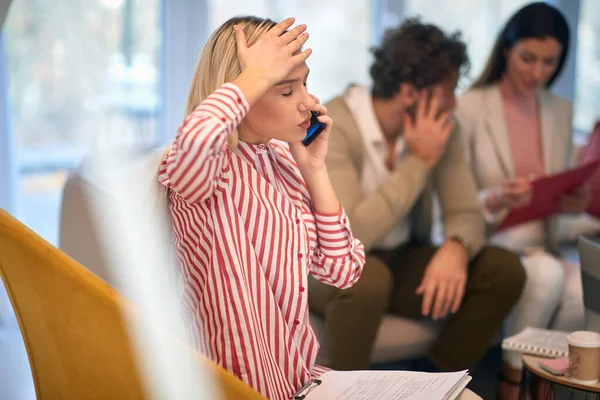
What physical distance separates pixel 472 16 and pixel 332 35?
0.72 metres

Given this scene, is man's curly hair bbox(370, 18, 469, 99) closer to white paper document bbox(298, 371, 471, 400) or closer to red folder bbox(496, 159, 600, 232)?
red folder bbox(496, 159, 600, 232)

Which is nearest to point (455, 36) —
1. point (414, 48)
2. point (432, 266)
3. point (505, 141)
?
point (414, 48)

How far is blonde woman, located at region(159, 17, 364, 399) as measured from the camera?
112cm

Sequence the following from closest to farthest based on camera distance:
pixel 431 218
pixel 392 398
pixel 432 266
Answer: pixel 392 398, pixel 432 266, pixel 431 218

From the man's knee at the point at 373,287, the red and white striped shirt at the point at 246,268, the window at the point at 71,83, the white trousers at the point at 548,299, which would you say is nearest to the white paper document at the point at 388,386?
the red and white striped shirt at the point at 246,268

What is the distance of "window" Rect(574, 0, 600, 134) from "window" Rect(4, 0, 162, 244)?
81.3 inches

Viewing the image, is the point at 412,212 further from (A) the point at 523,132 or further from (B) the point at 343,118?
(A) the point at 523,132

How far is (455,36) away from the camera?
2307 millimetres

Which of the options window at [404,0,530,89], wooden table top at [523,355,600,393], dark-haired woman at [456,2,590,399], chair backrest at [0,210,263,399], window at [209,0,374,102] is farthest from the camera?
window at [404,0,530,89]

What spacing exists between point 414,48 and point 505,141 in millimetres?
536

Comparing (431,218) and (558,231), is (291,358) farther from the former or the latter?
(558,231)

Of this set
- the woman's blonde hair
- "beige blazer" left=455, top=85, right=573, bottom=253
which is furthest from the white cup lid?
"beige blazer" left=455, top=85, right=573, bottom=253

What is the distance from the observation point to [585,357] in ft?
4.73

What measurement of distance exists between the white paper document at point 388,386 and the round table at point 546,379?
38 cm
